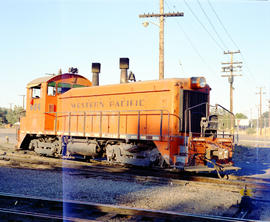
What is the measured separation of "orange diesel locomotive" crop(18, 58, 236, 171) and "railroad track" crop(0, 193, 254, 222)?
4.18 meters

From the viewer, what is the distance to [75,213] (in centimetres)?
538

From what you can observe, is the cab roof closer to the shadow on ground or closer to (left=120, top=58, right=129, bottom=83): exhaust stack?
(left=120, top=58, right=129, bottom=83): exhaust stack

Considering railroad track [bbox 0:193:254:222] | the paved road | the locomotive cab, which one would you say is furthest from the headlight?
the paved road

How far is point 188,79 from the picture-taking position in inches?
416

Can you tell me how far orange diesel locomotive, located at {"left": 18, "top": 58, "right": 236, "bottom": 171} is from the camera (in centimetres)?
980

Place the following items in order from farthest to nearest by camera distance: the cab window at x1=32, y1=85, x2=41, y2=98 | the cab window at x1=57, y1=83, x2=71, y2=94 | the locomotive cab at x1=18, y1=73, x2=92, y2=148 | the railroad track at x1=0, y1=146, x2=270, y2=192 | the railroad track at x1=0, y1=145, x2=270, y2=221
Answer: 1. the cab window at x1=32, y1=85, x2=41, y2=98
2. the cab window at x1=57, y1=83, x2=71, y2=94
3. the locomotive cab at x1=18, y1=73, x2=92, y2=148
4. the railroad track at x1=0, y1=146, x2=270, y2=192
5. the railroad track at x1=0, y1=145, x2=270, y2=221

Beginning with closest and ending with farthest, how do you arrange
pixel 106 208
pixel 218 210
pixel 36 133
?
pixel 106 208 < pixel 218 210 < pixel 36 133

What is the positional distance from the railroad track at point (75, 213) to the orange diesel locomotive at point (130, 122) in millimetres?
4178

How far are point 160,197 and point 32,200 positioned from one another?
9.09 ft

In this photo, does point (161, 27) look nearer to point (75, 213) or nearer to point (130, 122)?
point (130, 122)

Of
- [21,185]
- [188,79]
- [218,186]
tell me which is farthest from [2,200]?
[188,79]

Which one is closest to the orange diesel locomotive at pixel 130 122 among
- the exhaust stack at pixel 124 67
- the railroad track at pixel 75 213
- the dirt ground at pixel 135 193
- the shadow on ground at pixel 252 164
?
the exhaust stack at pixel 124 67

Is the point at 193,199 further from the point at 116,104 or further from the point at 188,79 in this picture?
the point at 116,104

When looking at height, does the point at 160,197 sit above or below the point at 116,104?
below
